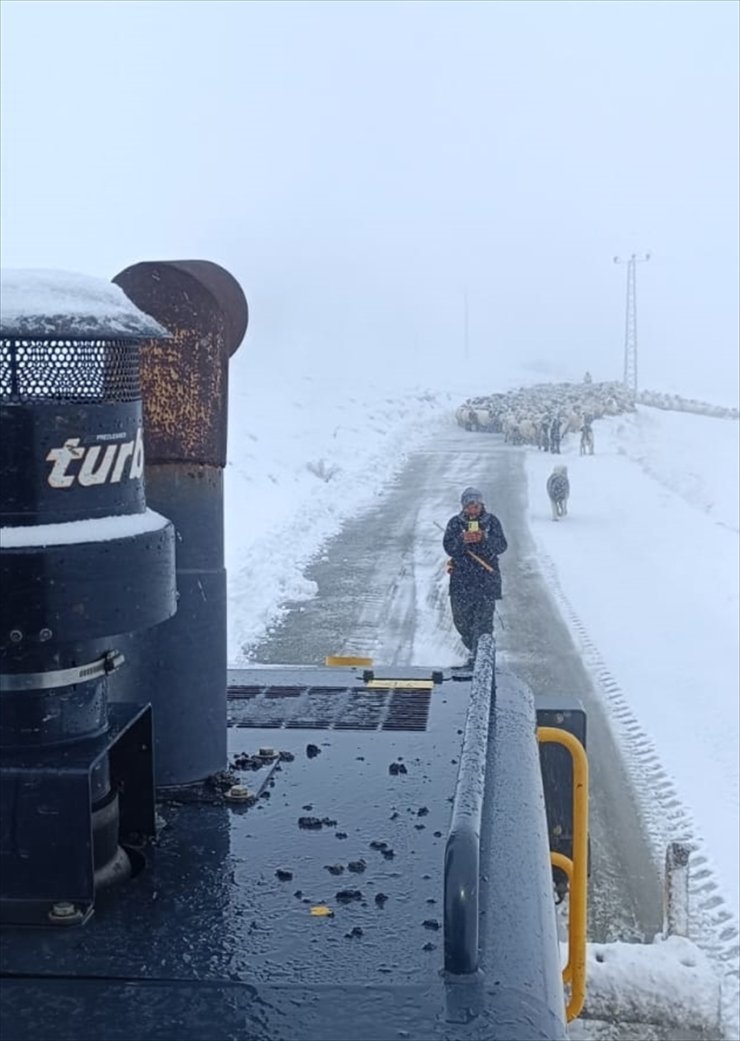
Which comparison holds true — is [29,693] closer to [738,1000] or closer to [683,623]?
[738,1000]

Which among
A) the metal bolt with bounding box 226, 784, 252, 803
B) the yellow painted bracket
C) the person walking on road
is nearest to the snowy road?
the person walking on road

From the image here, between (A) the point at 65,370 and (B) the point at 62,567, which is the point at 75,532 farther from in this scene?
(A) the point at 65,370

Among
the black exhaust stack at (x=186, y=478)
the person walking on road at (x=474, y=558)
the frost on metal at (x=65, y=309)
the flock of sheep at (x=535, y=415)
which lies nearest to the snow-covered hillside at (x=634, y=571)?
the flock of sheep at (x=535, y=415)

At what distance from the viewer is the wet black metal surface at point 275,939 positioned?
1727 mm

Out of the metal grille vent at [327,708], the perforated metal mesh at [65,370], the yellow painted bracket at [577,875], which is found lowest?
the yellow painted bracket at [577,875]

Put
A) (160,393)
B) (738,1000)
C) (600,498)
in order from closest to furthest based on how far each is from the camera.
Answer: (160,393) < (738,1000) < (600,498)

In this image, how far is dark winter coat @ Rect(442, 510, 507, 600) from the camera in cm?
1059

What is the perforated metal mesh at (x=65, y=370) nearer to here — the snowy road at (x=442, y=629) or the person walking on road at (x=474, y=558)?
the snowy road at (x=442, y=629)

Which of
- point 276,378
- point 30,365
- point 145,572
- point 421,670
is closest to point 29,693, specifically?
point 145,572

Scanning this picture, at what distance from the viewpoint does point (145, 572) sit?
2074 mm

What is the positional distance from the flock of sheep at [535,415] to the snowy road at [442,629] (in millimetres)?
11898

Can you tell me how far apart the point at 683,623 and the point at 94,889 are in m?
10.9

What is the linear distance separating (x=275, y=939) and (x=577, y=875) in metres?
1.62

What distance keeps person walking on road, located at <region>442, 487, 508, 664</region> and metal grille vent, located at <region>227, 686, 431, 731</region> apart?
6.80m
